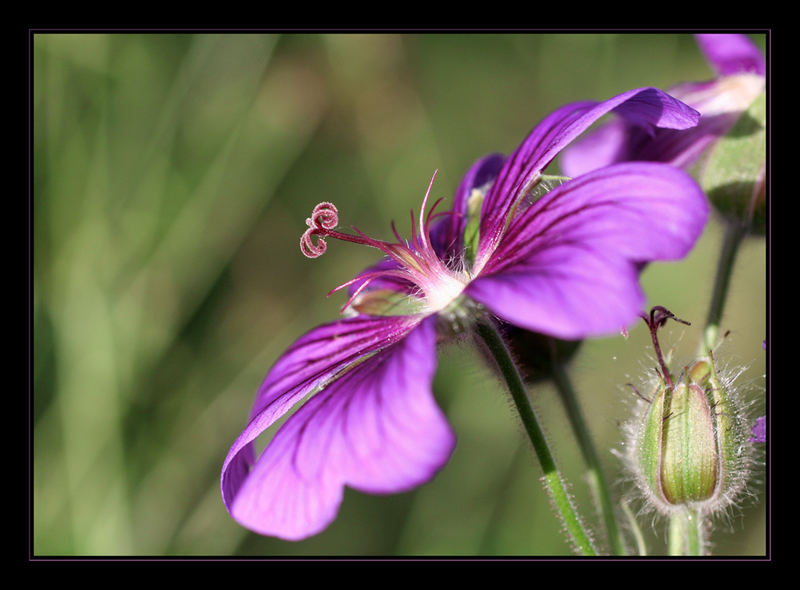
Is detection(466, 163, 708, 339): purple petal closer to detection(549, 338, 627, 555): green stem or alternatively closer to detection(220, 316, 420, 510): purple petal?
detection(220, 316, 420, 510): purple petal

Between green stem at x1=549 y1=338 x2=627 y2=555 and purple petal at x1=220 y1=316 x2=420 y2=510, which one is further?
green stem at x1=549 y1=338 x2=627 y2=555

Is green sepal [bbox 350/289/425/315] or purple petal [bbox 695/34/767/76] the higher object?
purple petal [bbox 695/34/767/76]

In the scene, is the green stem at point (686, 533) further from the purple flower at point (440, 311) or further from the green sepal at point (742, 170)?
the green sepal at point (742, 170)

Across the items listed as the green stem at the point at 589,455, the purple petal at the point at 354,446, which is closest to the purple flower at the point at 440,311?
the purple petal at the point at 354,446

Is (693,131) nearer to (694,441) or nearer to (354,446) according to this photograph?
(694,441)

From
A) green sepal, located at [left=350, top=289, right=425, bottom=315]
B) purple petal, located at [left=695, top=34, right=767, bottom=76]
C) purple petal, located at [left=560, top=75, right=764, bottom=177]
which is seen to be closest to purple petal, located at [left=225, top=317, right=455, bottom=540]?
green sepal, located at [left=350, top=289, right=425, bottom=315]

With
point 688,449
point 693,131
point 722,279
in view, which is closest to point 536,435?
point 688,449
